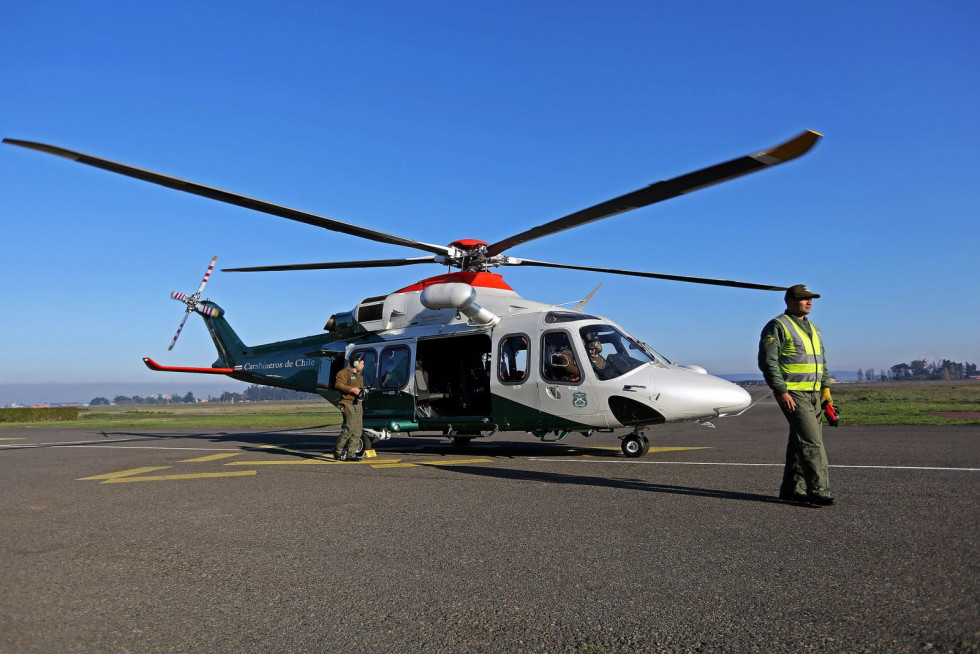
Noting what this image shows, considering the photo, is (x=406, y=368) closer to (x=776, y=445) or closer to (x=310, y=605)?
(x=776, y=445)

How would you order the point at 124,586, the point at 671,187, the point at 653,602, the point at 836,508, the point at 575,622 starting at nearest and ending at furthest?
the point at 575,622
the point at 653,602
the point at 124,586
the point at 836,508
the point at 671,187

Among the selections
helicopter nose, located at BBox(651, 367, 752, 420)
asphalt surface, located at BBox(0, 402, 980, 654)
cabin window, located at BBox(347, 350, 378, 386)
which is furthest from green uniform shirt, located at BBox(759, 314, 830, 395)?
cabin window, located at BBox(347, 350, 378, 386)

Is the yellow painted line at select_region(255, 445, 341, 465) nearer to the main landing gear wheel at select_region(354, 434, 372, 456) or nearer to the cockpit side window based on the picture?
the main landing gear wheel at select_region(354, 434, 372, 456)

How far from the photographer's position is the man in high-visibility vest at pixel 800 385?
5.86 m

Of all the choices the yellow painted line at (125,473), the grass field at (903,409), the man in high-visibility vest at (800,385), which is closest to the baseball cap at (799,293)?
the man in high-visibility vest at (800,385)

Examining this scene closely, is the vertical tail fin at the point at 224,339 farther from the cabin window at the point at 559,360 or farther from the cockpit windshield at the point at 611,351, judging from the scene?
the cockpit windshield at the point at 611,351

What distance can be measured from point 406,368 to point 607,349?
4.12 meters

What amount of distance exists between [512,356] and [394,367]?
2654 millimetres

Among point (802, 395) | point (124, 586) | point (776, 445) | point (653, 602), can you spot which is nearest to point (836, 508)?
point (802, 395)

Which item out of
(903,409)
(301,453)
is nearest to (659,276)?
(301,453)

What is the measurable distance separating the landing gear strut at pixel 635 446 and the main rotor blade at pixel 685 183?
3.54 m

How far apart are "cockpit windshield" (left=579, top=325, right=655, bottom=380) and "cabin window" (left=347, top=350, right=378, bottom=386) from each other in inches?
179

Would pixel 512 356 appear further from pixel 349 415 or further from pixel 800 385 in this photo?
pixel 800 385

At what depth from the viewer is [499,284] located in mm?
12430
